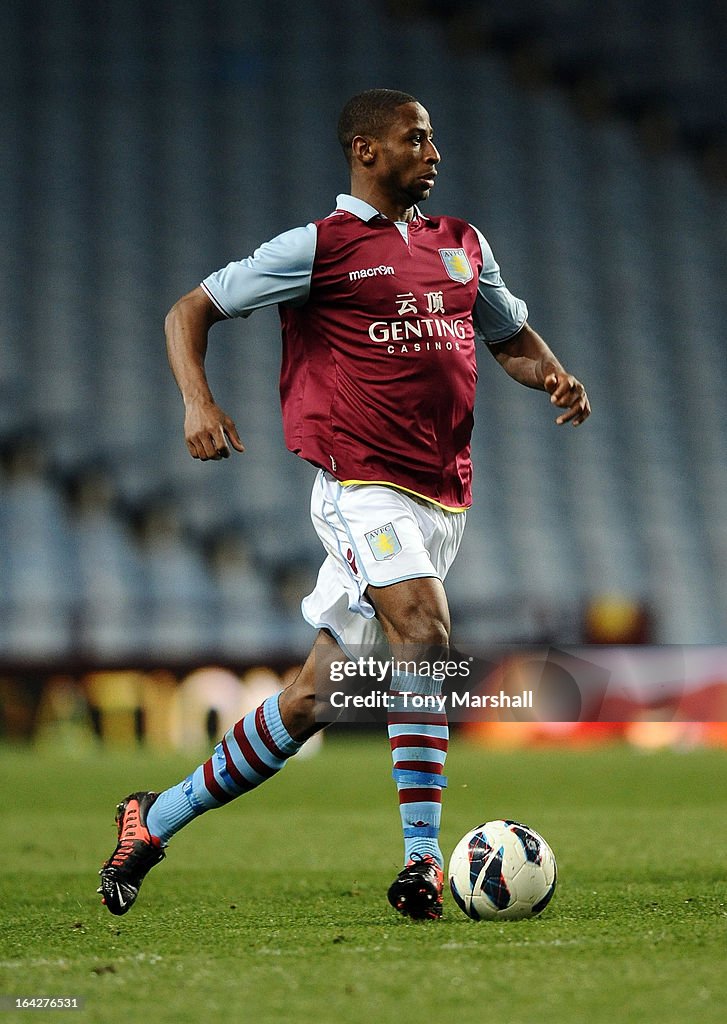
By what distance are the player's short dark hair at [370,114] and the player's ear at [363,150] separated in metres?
0.01

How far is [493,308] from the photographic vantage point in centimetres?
371

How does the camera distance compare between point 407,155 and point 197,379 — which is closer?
point 197,379

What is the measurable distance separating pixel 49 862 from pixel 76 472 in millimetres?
9827

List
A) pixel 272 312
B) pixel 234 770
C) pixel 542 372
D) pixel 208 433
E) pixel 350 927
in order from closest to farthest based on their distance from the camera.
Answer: pixel 350 927, pixel 208 433, pixel 234 770, pixel 542 372, pixel 272 312

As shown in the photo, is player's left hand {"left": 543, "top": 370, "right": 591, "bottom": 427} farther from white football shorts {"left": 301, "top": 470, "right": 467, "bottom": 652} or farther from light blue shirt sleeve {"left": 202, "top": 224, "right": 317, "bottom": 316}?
light blue shirt sleeve {"left": 202, "top": 224, "right": 317, "bottom": 316}

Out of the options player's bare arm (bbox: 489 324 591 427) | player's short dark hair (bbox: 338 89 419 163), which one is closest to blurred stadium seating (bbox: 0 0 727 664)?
player's bare arm (bbox: 489 324 591 427)

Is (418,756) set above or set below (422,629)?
below

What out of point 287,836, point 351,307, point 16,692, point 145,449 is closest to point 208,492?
point 145,449

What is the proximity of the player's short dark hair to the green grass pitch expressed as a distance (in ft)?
5.89

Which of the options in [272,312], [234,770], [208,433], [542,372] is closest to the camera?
[208,433]

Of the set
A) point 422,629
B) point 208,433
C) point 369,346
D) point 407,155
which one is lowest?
point 422,629

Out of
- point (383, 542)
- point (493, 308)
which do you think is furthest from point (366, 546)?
point (493, 308)

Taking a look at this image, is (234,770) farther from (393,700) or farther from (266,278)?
(266,278)

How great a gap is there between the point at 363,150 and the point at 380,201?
0.13 m
